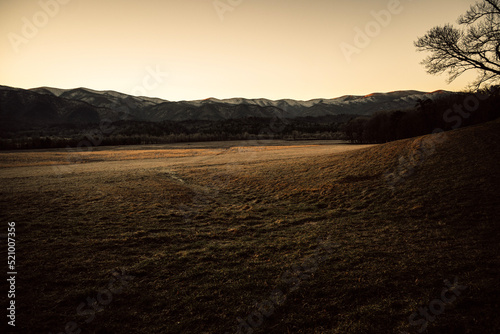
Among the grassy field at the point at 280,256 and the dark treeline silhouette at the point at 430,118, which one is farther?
the dark treeline silhouette at the point at 430,118

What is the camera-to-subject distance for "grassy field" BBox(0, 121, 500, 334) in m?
5.44

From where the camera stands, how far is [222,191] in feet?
68.0

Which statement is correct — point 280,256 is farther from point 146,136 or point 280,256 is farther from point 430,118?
point 146,136

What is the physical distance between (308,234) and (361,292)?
14.8ft

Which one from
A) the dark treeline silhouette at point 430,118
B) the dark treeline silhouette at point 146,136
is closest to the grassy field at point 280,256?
the dark treeline silhouette at point 430,118

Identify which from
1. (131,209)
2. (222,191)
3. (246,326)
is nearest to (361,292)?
(246,326)

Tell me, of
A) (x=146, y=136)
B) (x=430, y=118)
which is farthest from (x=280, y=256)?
(x=146, y=136)

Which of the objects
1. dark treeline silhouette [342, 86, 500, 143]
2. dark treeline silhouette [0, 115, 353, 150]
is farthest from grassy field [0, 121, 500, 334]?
dark treeline silhouette [0, 115, 353, 150]

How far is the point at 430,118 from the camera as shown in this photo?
197 ft

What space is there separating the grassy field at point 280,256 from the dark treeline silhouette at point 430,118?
2462cm

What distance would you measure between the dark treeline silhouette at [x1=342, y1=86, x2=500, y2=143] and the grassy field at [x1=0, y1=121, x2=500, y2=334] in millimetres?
24624

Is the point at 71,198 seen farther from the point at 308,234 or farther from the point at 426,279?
the point at 426,279

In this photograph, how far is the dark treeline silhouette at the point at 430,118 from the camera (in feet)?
114

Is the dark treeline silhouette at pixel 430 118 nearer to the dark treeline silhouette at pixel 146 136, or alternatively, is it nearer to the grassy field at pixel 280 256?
the grassy field at pixel 280 256
